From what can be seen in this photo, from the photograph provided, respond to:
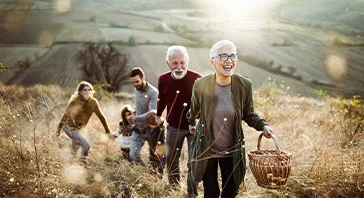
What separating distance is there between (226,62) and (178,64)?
56.0 inches

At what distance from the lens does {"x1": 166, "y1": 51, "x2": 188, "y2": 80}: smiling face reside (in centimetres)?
455

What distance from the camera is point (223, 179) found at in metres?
3.47

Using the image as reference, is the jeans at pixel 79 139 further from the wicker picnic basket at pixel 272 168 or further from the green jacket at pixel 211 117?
the wicker picnic basket at pixel 272 168

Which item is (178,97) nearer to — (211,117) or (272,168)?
(211,117)

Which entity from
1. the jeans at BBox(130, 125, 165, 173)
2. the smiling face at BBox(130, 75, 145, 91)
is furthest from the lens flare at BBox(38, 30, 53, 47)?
the smiling face at BBox(130, 75, 145, 91)

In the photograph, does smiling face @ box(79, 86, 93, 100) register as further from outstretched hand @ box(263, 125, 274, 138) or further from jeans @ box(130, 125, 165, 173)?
outstretched hand @ box(263, 125, 274, 138)

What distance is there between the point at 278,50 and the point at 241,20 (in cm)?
548

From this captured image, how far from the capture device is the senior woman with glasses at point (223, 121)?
330 centimetres

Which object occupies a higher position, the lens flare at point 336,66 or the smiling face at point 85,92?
the smiling face at point 85,92

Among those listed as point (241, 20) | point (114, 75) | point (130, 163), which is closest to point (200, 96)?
point (130, 163)

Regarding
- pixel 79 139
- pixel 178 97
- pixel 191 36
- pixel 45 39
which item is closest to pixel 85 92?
pixel 79 139

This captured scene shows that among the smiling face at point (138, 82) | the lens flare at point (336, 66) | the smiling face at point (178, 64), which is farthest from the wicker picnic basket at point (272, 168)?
the lens flare at point (336, 66)

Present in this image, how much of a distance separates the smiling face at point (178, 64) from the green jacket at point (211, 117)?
1.14 metres

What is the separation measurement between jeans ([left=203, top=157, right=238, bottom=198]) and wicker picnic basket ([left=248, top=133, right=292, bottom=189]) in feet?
0.89
